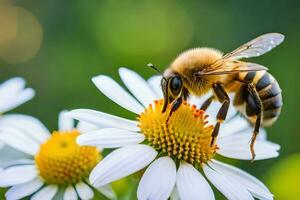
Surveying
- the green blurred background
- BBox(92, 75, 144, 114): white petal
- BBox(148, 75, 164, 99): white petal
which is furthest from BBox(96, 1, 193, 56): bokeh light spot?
BBox(92, 75, 144, 114): white petal

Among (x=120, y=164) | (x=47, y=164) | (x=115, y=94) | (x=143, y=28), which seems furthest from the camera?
(x=143, y=28)

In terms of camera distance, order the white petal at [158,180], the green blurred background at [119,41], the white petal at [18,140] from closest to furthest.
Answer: the white petal at [158,180] < the white petal at [18,140] < the green blurred background at [119,41]

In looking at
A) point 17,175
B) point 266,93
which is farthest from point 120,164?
point 266,93

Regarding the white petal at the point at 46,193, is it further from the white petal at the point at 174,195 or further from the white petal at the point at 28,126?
the white petal at the point at 174,195

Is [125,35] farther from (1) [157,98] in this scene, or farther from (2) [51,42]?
(1) [157,98]

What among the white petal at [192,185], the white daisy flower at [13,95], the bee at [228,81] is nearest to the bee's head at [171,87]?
the bee at [228,81]

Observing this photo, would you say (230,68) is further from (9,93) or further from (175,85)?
(9,93)
